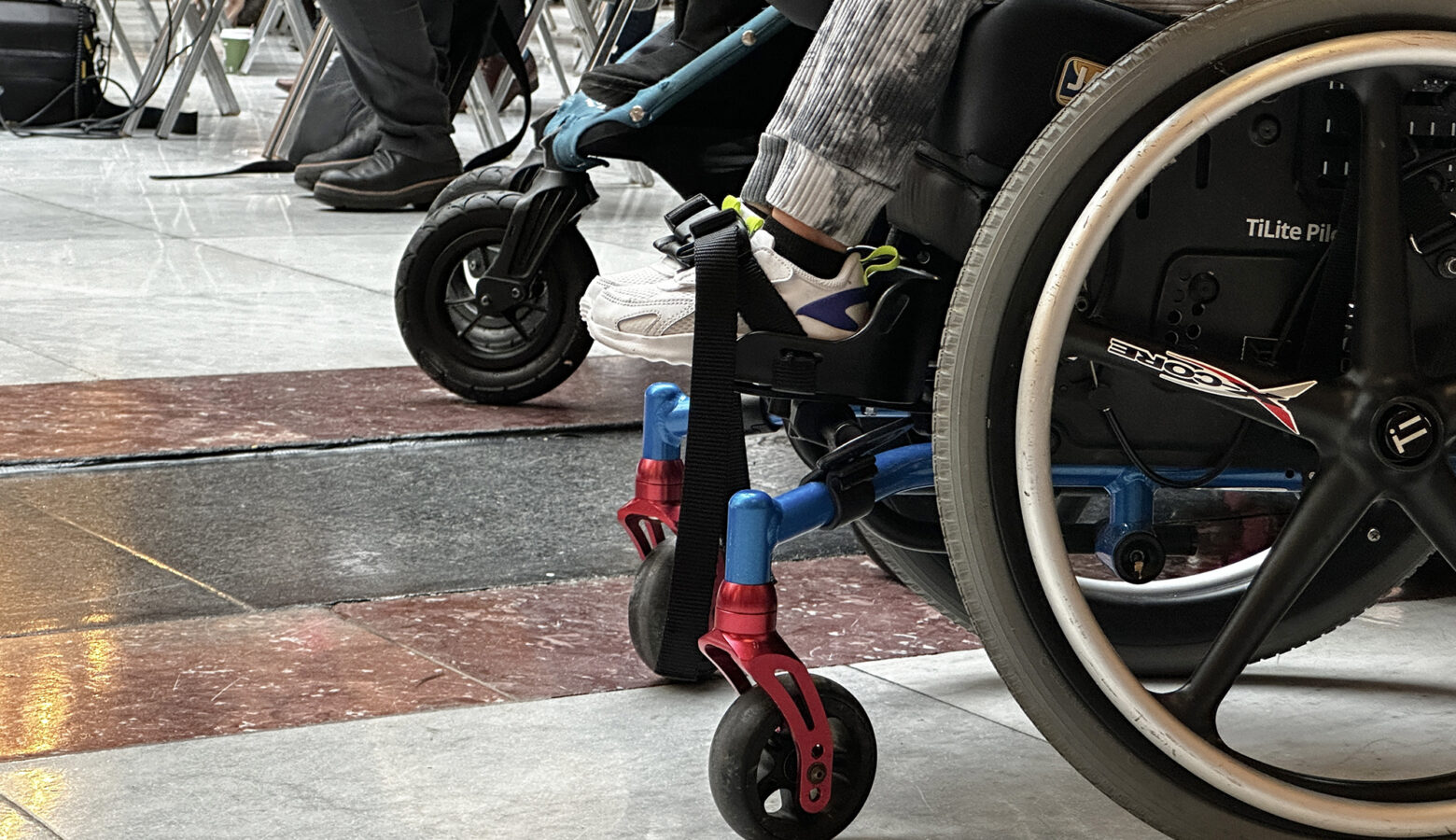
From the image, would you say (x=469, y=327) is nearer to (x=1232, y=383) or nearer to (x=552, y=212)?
(x=552, y=212)

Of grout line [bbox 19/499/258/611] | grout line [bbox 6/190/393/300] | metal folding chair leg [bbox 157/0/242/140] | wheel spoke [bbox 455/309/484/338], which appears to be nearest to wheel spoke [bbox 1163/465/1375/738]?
grout line [bbox 19/499/258/611]

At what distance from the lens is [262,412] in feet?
9.22

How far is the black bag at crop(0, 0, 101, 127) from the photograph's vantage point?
665 centimetres

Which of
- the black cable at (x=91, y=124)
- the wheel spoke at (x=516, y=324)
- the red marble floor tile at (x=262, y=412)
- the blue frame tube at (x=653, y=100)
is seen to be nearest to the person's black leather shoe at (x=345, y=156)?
the black cable at (x=91, y=124)

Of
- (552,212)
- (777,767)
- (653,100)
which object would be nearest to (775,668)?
(777,767)

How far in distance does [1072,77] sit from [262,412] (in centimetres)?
187

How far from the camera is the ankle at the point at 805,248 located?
1.41 m

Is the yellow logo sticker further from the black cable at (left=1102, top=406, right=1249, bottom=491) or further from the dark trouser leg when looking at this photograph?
the dark trouser leg

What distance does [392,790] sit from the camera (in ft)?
4.69

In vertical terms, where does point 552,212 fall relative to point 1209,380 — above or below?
below

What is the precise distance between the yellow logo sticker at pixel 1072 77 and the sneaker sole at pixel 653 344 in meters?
0.37

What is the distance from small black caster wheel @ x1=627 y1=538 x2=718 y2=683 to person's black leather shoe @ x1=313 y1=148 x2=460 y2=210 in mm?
3530

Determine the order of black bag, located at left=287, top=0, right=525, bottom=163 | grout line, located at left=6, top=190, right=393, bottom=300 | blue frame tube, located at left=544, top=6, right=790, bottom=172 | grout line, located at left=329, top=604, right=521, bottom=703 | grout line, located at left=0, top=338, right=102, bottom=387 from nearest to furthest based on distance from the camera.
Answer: grout line, located at left=329, top=604, right=521, bottom=703 < blue frame tube, located at left=544, top=6, right=790, bottom=172 < grout line, located at left=0, top=338, right=102, bottom=387 < grout line, located at left=6, top=190, right=393, bottom=300 < black bag, located at left=287, top=0, right=525, bottom=163

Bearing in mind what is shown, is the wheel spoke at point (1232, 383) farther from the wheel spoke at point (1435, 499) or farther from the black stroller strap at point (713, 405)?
the black stroller strap at point (713, 405)
